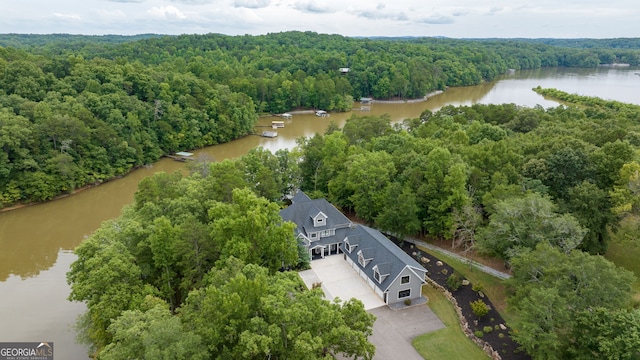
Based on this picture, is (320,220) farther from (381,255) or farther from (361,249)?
(381,255)

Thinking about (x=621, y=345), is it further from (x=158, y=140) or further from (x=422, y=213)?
(x=158, y=140)

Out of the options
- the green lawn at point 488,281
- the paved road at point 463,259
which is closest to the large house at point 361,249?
the paved road at point 463,259

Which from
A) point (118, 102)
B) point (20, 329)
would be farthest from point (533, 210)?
point (118, 102)

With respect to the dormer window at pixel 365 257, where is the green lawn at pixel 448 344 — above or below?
below

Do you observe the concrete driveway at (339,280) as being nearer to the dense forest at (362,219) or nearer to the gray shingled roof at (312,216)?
the dense forest at (362,219)

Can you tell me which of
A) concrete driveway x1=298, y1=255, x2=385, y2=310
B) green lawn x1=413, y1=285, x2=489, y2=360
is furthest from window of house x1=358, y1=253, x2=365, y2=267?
green lawn x1=413, y1=285, x2=489, y2=360

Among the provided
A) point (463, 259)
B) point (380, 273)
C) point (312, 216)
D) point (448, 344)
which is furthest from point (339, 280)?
point (463, 259)

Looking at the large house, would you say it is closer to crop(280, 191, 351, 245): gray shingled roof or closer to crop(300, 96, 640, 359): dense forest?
crop(280, 191, 351, 245): gray shingled roof
